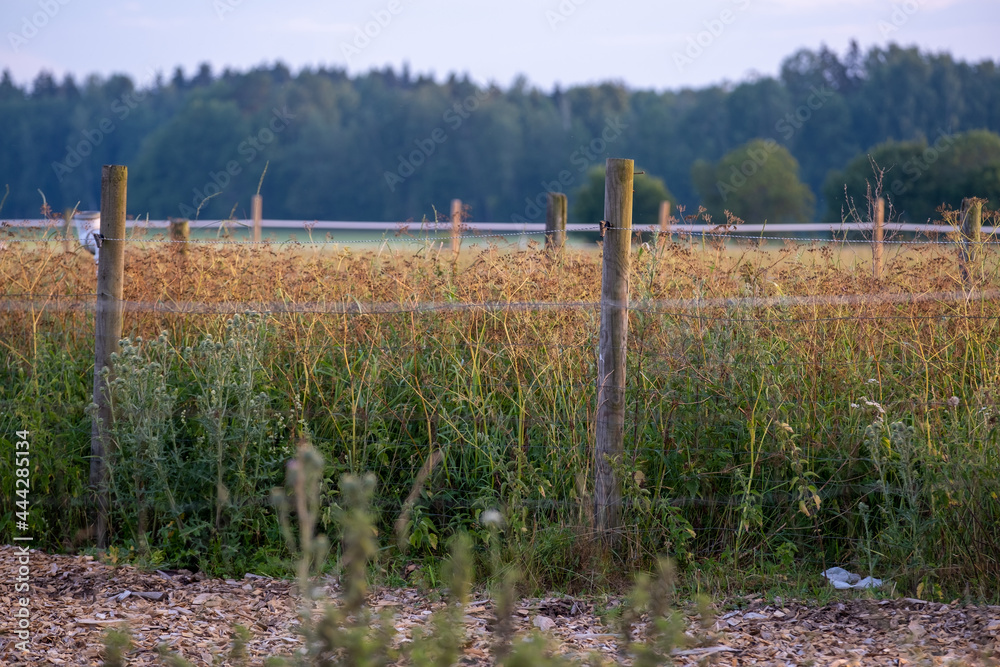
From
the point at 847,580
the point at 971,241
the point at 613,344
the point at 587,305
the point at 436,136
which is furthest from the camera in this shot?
the point at 436,136

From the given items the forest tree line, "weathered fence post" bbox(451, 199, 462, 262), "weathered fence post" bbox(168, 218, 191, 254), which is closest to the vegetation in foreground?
"weathered fence post" bbox(451, 199, 462, 262)

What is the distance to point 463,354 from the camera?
4402 millimetres

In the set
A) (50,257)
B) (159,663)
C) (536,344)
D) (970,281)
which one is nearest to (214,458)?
(159,663)

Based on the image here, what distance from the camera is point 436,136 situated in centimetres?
5659

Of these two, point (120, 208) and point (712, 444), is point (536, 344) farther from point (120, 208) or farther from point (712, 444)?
point (120, 208)

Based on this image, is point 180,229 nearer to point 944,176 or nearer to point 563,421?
point 563,421

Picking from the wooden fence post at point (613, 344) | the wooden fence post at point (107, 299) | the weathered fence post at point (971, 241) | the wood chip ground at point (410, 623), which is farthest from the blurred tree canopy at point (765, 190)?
the wood chip ground at point (410, 623)

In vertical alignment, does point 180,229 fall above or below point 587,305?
above

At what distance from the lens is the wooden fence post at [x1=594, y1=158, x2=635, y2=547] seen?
3.84 m

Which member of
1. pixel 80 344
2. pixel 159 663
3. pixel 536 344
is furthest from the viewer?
pixel 80 344

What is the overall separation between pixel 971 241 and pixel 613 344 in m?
1.76

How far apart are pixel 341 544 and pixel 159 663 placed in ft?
4.00

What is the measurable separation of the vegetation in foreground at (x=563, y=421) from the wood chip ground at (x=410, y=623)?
0.69 feet

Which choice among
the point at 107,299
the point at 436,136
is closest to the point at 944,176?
the point at 107,299
